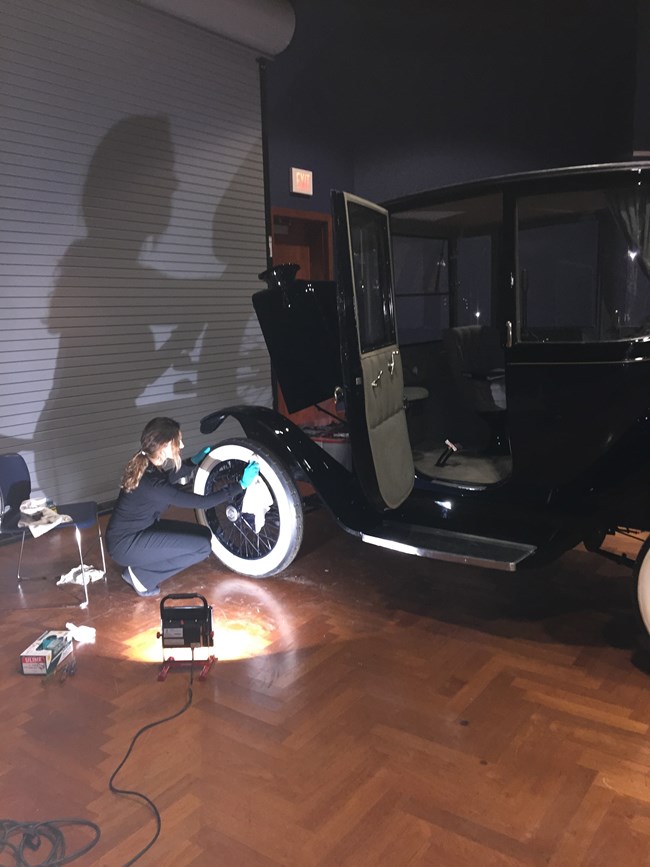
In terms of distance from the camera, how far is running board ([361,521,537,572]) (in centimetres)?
266

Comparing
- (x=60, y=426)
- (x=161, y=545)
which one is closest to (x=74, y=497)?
(x=60, y=426)

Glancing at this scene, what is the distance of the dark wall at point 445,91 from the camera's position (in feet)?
19.3

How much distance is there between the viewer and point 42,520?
10.5ft

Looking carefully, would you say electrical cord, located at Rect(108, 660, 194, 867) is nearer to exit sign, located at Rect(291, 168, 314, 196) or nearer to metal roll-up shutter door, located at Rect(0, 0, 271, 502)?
metal roll-up shutter door, located at Rect(0, 0, 271, 502)

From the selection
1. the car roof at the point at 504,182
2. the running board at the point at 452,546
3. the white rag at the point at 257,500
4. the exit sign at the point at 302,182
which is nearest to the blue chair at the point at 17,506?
the white rag at the point at 257,500

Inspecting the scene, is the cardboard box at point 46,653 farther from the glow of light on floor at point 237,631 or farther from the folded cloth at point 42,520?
the folded cloth at point 42,520

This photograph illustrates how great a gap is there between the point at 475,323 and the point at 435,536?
3.89 ft

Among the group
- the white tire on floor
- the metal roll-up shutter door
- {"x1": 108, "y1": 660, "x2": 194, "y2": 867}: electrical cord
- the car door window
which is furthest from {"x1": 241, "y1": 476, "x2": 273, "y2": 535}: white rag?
the metal roll-up shutter door

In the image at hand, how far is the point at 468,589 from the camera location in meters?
3.20

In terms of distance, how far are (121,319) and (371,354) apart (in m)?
2.68

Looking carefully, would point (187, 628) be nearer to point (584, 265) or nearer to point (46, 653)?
point (46, 653)

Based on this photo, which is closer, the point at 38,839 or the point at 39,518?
the point at 38,839

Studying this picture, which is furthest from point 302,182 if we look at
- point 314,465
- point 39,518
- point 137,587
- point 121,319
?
point 137,587

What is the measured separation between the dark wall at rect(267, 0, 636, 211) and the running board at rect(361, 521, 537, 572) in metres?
4.10
